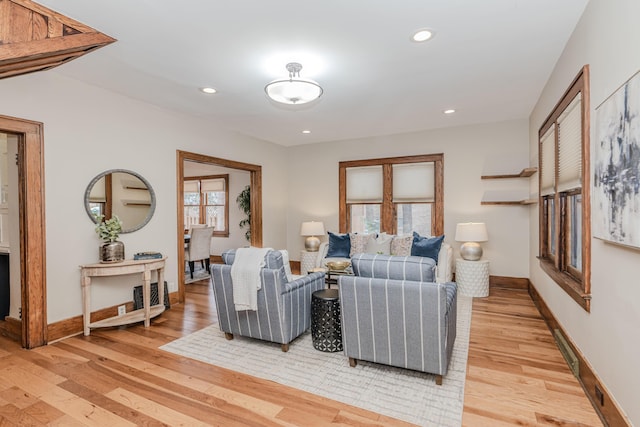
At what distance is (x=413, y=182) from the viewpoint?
5840mm

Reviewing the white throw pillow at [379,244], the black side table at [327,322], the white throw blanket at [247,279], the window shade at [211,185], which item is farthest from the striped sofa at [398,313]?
the window shade at [211,185]

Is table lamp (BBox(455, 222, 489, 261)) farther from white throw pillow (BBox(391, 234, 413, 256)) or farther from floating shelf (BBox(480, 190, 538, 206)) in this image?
white throw pillow (BBox(391, 234, 413, 256))

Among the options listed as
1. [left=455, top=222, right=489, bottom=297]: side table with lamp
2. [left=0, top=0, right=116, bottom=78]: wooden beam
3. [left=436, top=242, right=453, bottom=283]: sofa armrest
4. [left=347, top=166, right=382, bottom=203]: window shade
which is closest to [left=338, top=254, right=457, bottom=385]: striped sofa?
[left=0, top=0, right=116, bottom=78]: wooden beam

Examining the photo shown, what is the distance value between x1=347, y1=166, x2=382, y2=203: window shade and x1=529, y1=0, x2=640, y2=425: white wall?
3705 mm

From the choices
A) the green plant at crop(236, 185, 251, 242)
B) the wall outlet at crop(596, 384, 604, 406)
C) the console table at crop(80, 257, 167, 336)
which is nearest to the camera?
the wall outlet at crop(596, 384, 604, 406)

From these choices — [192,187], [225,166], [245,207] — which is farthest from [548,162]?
[192,187]

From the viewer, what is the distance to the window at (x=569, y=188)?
2.19 meters

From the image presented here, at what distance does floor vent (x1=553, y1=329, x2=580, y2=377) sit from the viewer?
241 centimetres

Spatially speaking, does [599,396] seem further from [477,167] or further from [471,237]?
[477,167]

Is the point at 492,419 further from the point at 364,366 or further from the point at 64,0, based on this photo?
the point at 64,0

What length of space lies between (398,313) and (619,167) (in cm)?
147

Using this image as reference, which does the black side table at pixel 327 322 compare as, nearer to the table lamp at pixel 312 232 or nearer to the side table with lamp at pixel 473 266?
the side table with lamp at pixel 473 266

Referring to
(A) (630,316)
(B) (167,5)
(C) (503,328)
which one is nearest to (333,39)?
(B) (167,5)

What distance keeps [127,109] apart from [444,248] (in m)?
4.61
